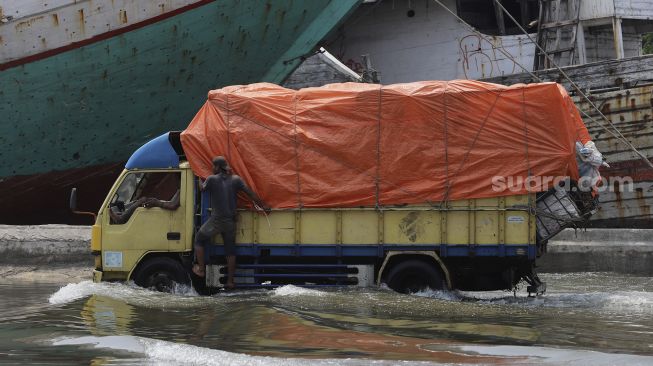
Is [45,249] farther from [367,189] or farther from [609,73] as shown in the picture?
[609,73]

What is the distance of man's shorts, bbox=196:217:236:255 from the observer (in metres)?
10.3

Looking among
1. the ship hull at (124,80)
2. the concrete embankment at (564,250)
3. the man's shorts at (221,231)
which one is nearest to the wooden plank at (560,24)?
the ship hull at (124,80)

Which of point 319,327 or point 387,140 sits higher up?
point 387,140

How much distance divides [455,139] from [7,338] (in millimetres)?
5166

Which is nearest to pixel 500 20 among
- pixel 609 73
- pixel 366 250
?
pixel 609 73

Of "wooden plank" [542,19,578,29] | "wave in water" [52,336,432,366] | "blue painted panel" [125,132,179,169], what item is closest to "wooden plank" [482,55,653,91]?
"wooden plank" [542,19,578,29]

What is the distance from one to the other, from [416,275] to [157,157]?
333 cm

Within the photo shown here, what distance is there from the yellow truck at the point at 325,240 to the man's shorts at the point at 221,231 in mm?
164

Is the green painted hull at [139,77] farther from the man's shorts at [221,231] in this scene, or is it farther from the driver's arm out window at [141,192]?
the man's shorts at [221,231]

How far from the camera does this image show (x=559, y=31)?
21.0m

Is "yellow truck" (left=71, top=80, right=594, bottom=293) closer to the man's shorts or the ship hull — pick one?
the man's shorts

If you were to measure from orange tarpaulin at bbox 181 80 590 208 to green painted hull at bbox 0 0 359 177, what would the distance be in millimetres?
5167

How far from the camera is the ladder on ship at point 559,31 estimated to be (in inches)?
810

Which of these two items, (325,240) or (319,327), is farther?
(325,240)
